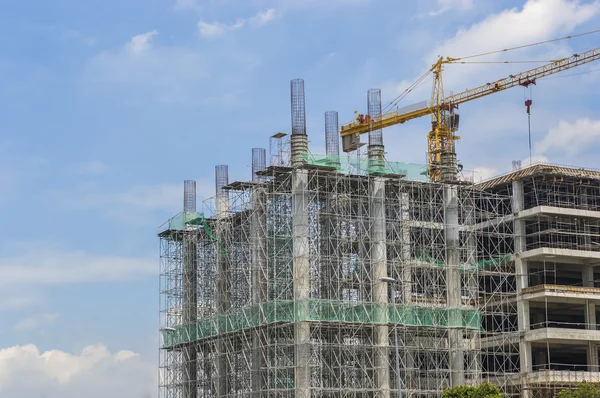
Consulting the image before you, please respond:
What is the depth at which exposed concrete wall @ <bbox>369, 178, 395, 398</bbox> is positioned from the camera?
85.8 m

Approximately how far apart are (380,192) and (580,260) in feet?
80.6

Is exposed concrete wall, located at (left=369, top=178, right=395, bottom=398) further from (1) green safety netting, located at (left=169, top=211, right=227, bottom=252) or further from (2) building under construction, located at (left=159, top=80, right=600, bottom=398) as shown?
(1) green safety netting, located at (left=169, top=211, right=227, bottom=252)

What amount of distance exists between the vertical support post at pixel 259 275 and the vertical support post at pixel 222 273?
4.81m

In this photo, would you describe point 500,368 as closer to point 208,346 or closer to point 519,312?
point 519,312

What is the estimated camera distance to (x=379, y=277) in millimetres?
84625

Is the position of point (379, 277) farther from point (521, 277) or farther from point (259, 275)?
point (521, 277)

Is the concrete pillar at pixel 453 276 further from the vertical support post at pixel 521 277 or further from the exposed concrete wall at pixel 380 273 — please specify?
the vertical support post at pixel 521 277

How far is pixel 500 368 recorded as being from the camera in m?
100

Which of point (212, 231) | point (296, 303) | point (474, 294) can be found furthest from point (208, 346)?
point (474, 294)

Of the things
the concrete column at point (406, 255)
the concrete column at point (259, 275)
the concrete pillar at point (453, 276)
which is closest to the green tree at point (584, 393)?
the concrete pillar at point (453, 276)

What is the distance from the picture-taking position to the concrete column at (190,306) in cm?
10012

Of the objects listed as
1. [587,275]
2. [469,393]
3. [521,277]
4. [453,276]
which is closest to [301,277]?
[453,276]

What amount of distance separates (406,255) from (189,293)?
72.8ft

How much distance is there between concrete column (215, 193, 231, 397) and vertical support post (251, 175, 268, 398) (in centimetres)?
519
